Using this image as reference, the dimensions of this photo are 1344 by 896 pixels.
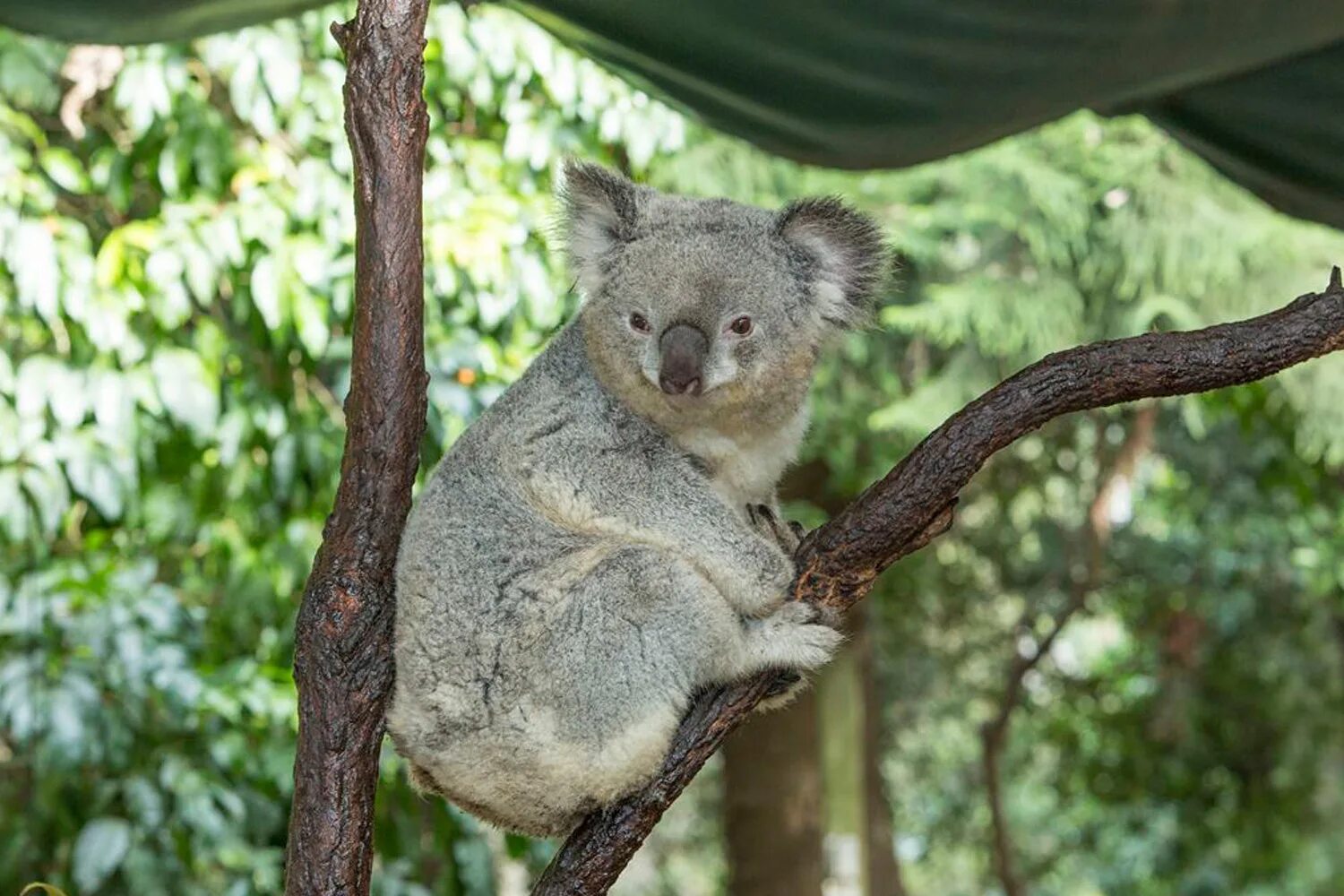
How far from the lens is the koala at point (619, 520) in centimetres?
228

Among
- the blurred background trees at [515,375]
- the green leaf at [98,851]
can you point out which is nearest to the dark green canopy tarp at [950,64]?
the blurred background trees at [515,375]

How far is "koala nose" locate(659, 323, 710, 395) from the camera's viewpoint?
7.49 ft

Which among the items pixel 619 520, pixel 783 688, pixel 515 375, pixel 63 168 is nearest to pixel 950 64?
pixel 619 520

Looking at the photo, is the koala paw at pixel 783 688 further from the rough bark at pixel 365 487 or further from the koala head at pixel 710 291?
the rough bark at pixel 365 487

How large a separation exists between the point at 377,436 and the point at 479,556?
0.27m

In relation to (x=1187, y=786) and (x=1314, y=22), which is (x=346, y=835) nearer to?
(x=1314, y=22)

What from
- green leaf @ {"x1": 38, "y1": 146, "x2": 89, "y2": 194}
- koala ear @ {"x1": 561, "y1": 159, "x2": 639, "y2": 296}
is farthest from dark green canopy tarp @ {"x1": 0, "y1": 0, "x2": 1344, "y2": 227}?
green leaf @ {"x1": 38, "y1": 146, "x2": 89, "y2": 194}

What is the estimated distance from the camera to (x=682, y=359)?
230 centimetres

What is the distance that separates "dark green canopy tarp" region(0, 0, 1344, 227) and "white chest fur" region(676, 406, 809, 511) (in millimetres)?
691

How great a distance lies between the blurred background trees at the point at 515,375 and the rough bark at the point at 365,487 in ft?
3.17

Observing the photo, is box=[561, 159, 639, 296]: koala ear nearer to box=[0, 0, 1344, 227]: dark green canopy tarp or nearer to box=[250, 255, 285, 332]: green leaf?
box=[0, 0, 1344, 227]: dark green canopy tarp

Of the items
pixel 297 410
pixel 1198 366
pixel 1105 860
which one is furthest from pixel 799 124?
pixel 1105 860

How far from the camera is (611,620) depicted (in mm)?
2275

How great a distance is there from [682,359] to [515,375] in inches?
68.0
